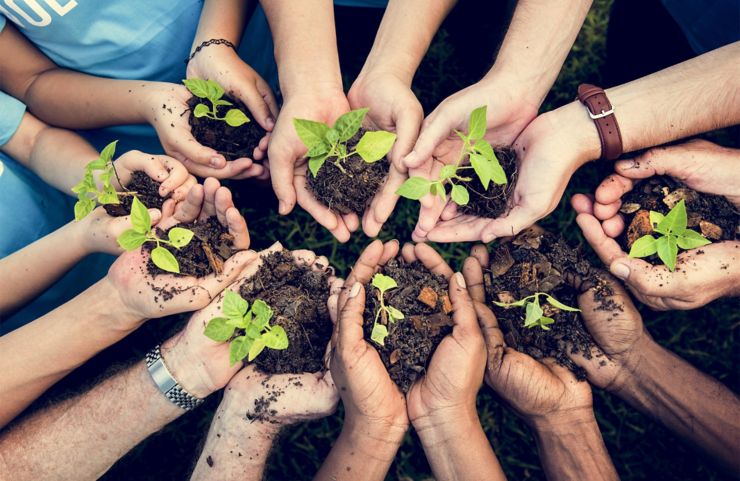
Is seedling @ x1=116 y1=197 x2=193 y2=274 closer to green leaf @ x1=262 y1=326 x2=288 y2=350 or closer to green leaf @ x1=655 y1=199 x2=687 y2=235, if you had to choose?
green leaf @ x1=262 y1=326 x2=288 y2=350

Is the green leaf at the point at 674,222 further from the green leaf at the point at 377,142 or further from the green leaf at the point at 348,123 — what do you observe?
the green leaf at the point at 348,123

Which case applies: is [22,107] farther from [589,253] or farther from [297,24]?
[589,253]

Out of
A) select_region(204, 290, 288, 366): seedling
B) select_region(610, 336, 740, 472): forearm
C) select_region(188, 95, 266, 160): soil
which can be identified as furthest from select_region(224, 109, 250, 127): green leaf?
select_region(610, 336, 740, 472): forearm

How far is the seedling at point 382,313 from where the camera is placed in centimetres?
225

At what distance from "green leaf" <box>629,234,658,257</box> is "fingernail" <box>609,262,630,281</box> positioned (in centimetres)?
17

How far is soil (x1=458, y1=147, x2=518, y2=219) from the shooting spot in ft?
8.14

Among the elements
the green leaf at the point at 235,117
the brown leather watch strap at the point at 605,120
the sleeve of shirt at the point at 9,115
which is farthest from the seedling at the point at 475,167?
the sleeve of shirt at the point at 9,115

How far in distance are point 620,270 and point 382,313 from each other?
1183 mm

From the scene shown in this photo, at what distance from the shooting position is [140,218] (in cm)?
215

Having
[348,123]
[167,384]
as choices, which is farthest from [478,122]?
[167,384]

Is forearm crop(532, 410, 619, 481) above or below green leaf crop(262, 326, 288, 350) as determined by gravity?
below

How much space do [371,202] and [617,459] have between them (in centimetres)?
233

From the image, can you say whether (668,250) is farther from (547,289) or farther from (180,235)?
(180,235)

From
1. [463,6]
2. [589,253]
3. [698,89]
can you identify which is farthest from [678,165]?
[463,6]
